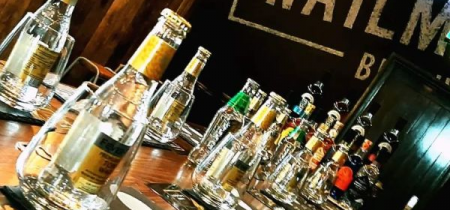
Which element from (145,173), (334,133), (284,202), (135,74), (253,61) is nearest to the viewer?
(135,74)

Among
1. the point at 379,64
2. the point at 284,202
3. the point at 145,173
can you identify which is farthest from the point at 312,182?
the point at 379,64

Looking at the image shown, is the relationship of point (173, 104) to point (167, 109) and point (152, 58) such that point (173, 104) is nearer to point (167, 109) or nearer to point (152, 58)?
point (167, 109)

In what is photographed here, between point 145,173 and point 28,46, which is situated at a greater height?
point 28,46

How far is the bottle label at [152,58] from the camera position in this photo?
77cm

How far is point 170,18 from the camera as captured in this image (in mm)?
821

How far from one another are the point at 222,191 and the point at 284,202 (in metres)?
0.63

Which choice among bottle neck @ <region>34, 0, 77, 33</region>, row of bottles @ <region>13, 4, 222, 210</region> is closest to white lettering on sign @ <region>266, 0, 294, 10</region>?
bottle neck @ <region>34, 0, 77, 33</region>

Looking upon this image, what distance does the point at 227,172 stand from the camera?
4.21 ft

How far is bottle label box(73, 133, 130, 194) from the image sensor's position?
75 centimetres

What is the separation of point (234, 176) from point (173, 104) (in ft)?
1.65

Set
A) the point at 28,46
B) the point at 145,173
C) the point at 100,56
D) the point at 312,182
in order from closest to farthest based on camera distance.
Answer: the point at 28,46 → the point at 145,173 → the point at 312,182 → the point at 100,56

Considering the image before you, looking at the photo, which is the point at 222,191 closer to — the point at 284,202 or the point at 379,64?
the point at 284,202

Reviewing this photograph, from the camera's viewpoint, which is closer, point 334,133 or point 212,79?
point 334,133

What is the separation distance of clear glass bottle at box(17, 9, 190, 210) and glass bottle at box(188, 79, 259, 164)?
84 centimetres
